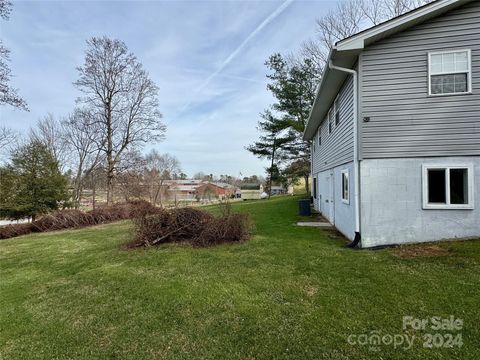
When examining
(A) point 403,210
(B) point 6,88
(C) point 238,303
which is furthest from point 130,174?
(C) point 238,303

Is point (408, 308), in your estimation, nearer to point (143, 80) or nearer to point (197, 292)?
point (197, 292)

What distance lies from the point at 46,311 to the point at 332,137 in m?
9.55

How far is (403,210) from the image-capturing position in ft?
21.2

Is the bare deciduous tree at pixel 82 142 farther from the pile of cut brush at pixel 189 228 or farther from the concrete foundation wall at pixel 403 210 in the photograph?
the concrete foundation wall at pixel 403 210

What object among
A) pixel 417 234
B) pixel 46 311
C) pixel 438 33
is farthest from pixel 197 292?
pixel 438 33

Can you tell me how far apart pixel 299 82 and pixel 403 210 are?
19.6m

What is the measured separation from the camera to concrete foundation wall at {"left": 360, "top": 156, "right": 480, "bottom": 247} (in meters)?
6.15

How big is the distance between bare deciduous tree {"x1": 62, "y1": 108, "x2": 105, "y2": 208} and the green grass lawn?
19773mm

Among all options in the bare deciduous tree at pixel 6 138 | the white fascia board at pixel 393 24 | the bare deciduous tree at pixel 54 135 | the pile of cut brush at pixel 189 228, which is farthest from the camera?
the bare deciduous tree at pixel 54 135

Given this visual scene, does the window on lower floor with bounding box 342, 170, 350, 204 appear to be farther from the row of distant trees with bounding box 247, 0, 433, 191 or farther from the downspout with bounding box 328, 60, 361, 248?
the row of distant trees with bounding box 247, 0, 433, 191

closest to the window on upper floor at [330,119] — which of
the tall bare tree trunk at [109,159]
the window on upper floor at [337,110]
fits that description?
the window on upper floor at [337,110]

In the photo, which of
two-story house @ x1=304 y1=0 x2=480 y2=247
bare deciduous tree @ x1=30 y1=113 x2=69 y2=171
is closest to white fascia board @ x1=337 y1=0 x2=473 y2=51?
two-story house @ x1=304 y1=0 x2=480 y2=247

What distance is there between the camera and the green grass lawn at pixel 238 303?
9.55ft

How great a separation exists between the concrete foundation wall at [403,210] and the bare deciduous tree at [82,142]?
74.0 feet
